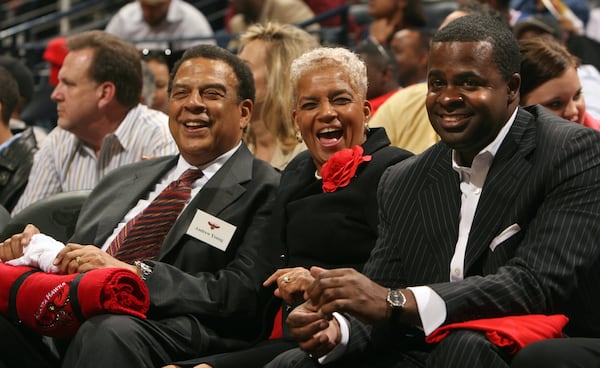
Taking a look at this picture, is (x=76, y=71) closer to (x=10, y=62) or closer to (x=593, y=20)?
(x=10, y=62)

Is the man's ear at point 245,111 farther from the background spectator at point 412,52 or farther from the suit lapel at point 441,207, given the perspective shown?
the background spectator at point 412,52

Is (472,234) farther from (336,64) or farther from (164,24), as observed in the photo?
(164,24)

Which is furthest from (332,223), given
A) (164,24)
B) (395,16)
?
(164,24)

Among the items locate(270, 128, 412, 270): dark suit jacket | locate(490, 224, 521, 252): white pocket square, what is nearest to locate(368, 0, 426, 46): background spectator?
locate(270, 128, 412, 270): dark suit jacket

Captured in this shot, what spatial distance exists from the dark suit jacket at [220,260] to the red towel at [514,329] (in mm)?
1073

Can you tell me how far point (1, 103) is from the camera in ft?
18.2

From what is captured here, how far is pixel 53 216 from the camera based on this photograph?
418cm

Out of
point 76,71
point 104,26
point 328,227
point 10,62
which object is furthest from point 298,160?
point 104,26

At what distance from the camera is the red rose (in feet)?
11.4

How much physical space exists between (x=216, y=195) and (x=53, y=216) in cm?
82

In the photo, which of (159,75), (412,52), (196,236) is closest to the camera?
(196,236)

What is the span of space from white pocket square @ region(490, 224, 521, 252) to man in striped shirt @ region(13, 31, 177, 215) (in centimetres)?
242

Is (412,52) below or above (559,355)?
above

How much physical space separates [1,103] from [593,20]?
15.7ft
